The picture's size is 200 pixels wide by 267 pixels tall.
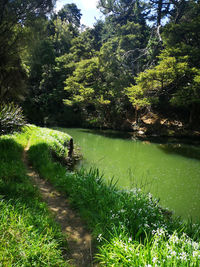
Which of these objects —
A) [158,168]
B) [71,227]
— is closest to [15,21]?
[71,227]

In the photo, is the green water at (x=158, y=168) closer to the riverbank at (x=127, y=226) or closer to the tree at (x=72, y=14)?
the riverbank at (x=127, y=226)

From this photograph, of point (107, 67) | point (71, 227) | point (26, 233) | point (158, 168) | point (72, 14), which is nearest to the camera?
point (26, 233)

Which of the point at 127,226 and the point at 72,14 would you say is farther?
the point at 72,14

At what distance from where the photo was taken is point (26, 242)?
1.65 metres

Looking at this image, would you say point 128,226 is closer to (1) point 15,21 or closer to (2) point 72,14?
(1) point 15,21

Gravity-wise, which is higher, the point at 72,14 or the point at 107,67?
the point at 72,14

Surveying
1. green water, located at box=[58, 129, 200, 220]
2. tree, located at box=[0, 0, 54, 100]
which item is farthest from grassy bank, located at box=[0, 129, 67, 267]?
tree, located at box=[0, 0, 54, 100]

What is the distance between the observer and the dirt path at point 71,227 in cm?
189

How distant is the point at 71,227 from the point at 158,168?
5189mm

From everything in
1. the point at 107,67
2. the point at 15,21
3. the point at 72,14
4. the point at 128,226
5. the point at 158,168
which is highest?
the point at 72,14

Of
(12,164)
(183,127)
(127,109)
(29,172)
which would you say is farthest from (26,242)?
(127,109)

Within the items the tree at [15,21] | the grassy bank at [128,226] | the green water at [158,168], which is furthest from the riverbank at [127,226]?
the tree at [15,21]

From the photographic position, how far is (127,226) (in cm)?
211

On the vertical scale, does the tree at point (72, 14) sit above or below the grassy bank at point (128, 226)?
above
